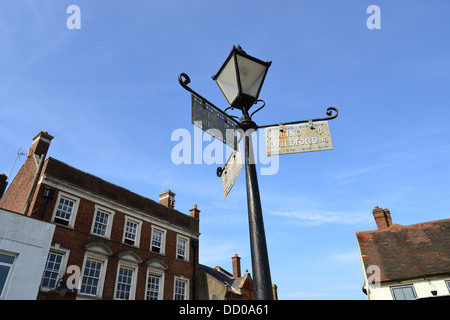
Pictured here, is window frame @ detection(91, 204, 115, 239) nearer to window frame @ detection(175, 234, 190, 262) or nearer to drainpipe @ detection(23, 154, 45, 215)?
drainpipe @ detection(23, 154, 45, 215)

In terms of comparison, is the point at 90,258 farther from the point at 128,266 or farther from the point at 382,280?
the point at 382,280

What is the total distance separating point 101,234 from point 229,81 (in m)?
16.4

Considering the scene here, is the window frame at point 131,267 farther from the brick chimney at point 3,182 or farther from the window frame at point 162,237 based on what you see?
the brick chimney at point 3,182

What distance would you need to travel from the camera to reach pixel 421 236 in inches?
840

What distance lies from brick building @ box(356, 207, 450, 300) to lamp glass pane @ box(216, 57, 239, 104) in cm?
1902

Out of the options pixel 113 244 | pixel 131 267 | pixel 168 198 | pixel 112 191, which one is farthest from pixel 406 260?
pixel 112 191

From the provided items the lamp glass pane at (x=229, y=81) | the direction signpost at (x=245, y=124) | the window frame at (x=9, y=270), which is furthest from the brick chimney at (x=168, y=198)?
the lamp glass pane at (x=229, y=81)

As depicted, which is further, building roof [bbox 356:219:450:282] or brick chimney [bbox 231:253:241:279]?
brick chimney [bbox 231:253:241:279]

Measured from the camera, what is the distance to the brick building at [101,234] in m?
15.3

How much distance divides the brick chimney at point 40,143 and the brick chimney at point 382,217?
992 inches

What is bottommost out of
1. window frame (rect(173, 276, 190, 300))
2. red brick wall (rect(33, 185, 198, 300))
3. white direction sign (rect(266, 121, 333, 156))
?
white direction sign (rect(266, 121, 333, 156))

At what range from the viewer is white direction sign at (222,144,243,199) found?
392 centimetres

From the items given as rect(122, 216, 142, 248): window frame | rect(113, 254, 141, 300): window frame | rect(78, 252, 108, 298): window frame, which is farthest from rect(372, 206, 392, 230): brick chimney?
rect(78, 252, 108, 298): window frame

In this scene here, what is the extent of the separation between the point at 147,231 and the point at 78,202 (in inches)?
200
